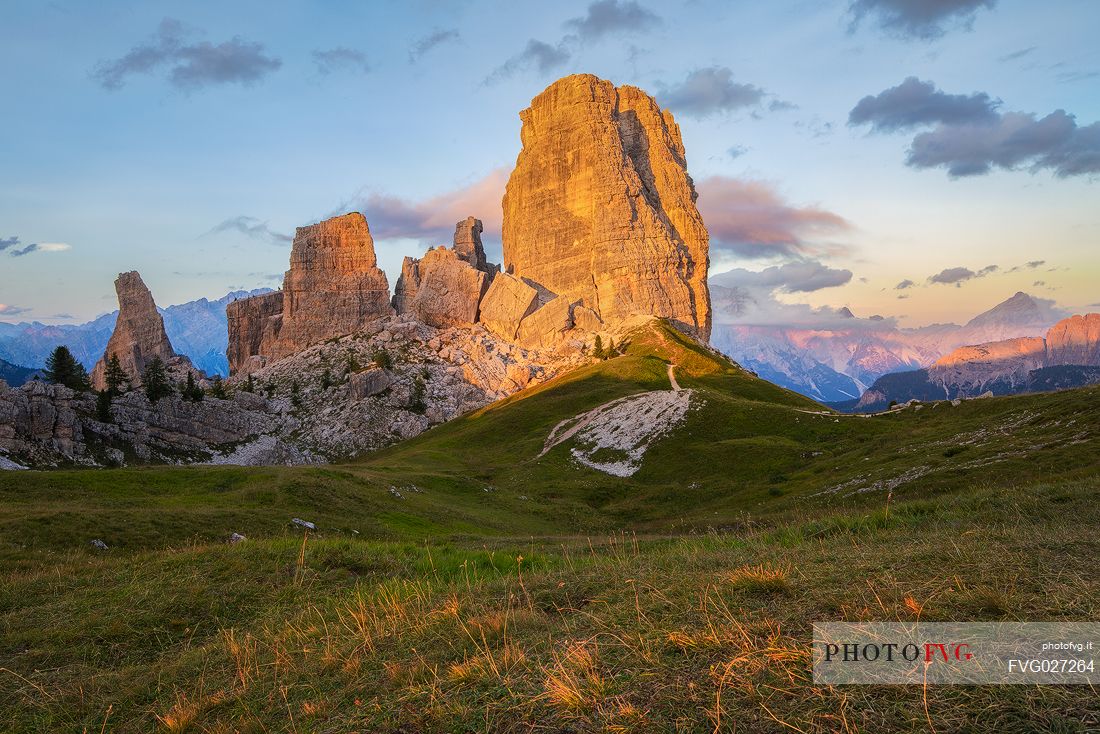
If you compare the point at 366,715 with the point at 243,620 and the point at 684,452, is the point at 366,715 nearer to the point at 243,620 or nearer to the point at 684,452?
the point at 243,620

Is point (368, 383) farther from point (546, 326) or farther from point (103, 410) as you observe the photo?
point (103, 410)

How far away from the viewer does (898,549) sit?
9203 mm

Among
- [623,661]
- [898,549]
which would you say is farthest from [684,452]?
[623,661]

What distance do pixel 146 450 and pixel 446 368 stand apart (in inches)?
3761

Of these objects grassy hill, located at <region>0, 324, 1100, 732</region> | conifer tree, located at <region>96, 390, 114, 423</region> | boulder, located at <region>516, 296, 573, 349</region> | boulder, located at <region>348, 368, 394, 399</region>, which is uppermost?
boulder, located at <region>516, 296, 573, 349</region>

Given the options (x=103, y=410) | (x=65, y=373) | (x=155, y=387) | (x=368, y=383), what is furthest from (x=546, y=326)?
(x=103, y=410)

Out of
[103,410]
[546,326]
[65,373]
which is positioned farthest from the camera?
[546,326]

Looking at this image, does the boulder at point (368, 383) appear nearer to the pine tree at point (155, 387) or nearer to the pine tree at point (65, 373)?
the pine tree at point (155, 387)

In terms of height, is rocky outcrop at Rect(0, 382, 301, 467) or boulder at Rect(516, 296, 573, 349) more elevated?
boulder at Rect(516, 296, 573, 349)

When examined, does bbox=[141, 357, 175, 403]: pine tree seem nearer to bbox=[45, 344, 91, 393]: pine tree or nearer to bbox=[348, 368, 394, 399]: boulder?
bbox=[45, 344, 91, 393]: pine tree

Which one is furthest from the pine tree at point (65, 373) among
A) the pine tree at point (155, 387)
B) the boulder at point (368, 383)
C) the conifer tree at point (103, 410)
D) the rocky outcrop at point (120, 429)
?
the boulder at point (368, 383)

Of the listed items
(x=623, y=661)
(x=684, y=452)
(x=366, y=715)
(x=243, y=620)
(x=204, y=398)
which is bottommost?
(x=684, y=452)

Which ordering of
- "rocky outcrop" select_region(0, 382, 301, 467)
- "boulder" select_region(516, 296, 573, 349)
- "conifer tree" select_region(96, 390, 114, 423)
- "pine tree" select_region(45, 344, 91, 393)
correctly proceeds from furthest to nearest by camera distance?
1. "boulder" select_region(516, 296, 573, 349)
2. "pine tree" select_region(45, 344, 91, 393)
3. "conifer tree" select_region(96, 390, 114, 423)
4. "rocky outcrop" select_region(0, 382, 301, 467)

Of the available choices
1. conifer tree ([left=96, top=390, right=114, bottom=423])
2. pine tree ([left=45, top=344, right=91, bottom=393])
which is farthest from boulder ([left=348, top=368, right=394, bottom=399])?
conifer tree ([left=96, top=390, right=114, bottom=423])
